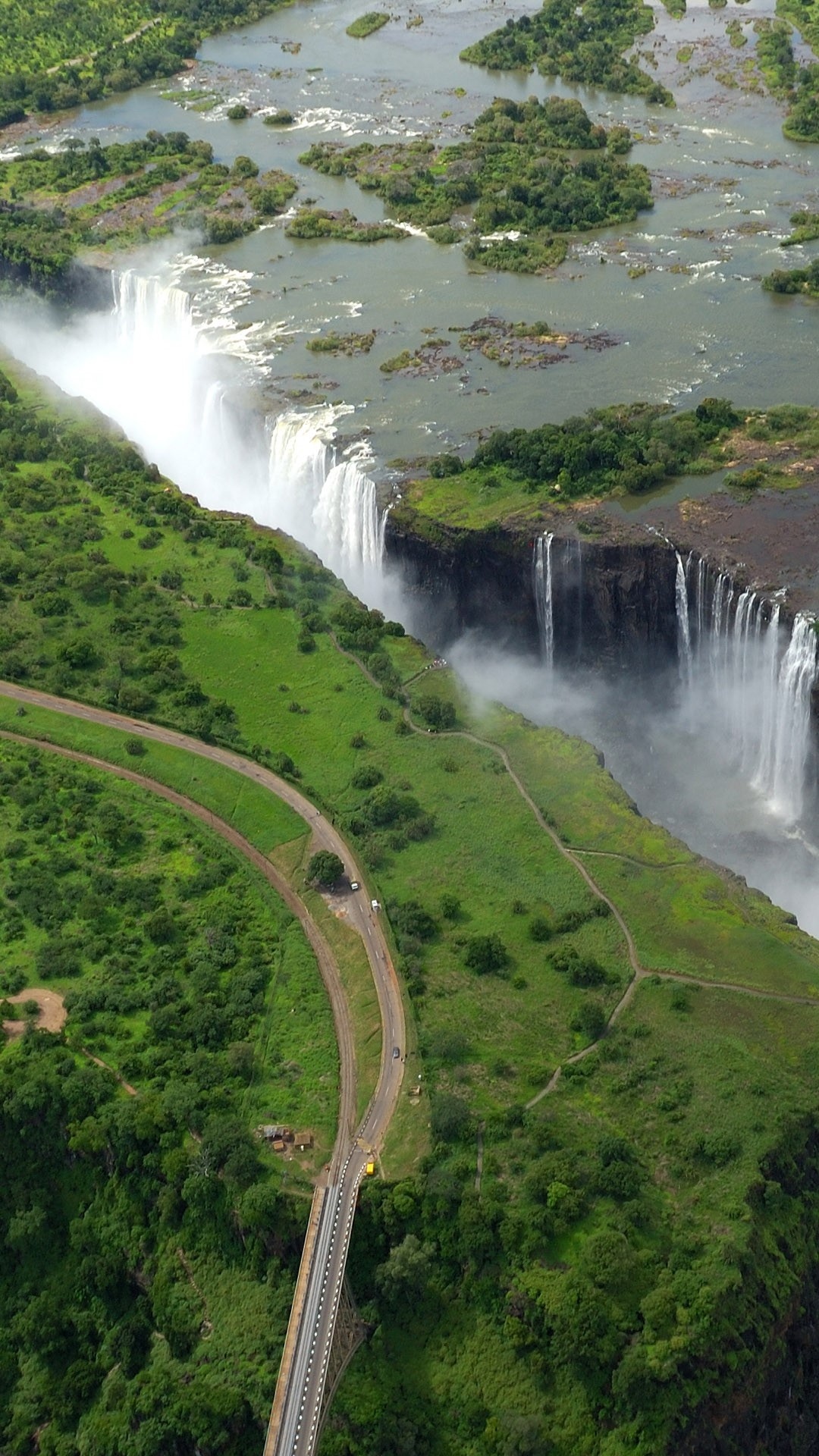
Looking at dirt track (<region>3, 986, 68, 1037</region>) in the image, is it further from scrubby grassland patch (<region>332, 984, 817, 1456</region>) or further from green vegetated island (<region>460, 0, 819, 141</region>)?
green vegetated island (<region>460, 0, 819, 141</region>)

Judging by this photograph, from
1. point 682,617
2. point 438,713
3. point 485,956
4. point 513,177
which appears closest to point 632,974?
point 485,956

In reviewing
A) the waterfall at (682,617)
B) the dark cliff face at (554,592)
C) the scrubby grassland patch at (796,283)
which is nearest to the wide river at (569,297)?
the scrubby grassland patch at (796,283)

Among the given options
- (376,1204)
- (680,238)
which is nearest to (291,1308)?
(376,1204)

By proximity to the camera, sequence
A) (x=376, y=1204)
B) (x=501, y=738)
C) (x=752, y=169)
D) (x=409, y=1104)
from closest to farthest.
Answer: (x=376, y=1204) < (x=409, y=1104) < (x=501, y=738) < (x=752, y=169)

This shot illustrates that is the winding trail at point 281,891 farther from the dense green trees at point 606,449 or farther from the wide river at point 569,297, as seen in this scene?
the dense green trees at point 606,449

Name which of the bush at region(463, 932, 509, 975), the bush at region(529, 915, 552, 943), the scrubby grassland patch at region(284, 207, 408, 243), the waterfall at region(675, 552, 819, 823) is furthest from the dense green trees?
the scrubby grassland patch at region(284, 207, 408, 243)

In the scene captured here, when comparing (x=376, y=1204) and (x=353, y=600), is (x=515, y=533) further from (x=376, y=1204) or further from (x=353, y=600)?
(x=376, y=1204)
